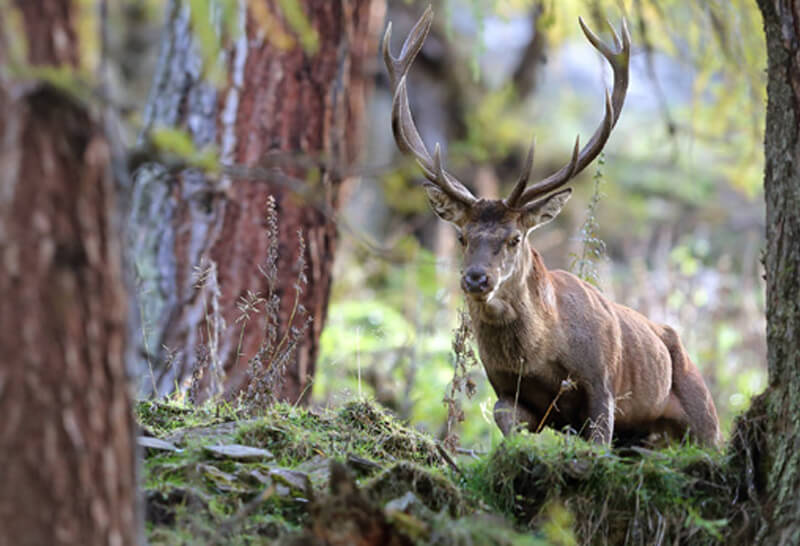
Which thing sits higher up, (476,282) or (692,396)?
(476,282)

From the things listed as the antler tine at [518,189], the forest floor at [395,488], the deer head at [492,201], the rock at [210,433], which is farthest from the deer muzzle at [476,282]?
the rock at [210,433]

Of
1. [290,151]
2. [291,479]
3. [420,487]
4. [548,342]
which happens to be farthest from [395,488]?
[290,151]

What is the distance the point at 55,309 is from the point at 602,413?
3.72 m

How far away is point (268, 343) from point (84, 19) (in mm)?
2455

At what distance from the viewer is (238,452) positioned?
4.04 m

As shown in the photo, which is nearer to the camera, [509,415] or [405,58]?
[509,415]

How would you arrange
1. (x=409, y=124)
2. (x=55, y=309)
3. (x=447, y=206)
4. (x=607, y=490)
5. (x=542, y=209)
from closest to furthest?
(x=55, y=309) → (x=607, y=490) → (x=542, y=209) → (x=447, y=206) → (x=409, y=124)

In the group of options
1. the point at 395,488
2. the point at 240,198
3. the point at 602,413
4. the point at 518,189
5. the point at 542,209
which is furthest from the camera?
the point at 240,198

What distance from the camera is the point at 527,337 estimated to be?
226 inches

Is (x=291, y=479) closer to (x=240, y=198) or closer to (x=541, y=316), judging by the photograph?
(x=541, y=316)

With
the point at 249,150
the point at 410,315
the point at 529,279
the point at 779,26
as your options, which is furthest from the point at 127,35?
the point at 779,26

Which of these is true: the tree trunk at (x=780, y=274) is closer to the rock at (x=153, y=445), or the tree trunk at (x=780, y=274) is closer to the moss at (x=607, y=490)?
the moss at (x=607, y=490)

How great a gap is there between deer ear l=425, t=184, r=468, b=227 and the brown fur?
0.15 feet

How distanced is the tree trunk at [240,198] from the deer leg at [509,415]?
1.72m
